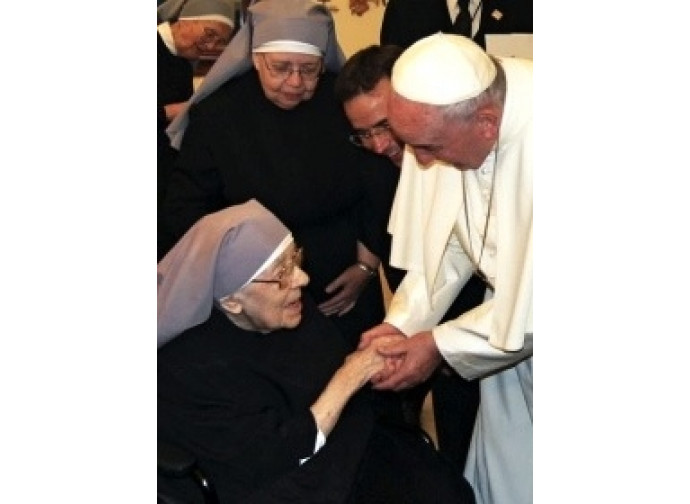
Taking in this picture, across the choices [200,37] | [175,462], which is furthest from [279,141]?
[175,462]

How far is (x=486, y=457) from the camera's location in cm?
298

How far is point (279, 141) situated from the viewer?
11.2 ft

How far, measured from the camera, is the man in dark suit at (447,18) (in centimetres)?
366

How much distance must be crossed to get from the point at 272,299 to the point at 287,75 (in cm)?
87

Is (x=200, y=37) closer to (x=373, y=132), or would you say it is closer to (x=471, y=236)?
(x=373, y=132)

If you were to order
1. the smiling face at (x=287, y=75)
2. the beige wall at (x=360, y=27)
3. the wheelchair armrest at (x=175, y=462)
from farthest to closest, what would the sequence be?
1. the beige wall at (x=360, y=27)
2. the smiling face at (x=287, y=75)
3. the wheelchair armrest at (x=175, y=462)

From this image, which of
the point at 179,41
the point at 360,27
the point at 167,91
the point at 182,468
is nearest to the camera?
the point at 182,468

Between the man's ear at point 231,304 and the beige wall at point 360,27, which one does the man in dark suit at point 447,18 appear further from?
the beige wall at point 360,27

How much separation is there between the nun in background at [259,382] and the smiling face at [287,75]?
2.39 ft

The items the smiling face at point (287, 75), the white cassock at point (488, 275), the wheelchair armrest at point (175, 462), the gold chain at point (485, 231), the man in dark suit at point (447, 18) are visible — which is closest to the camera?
the wheelchair armrest at point (175, 462)

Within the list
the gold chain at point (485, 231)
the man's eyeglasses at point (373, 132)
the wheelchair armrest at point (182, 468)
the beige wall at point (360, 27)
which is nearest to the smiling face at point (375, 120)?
the man's eyeglasses at point (373, 132)

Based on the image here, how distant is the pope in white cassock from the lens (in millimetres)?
2596
